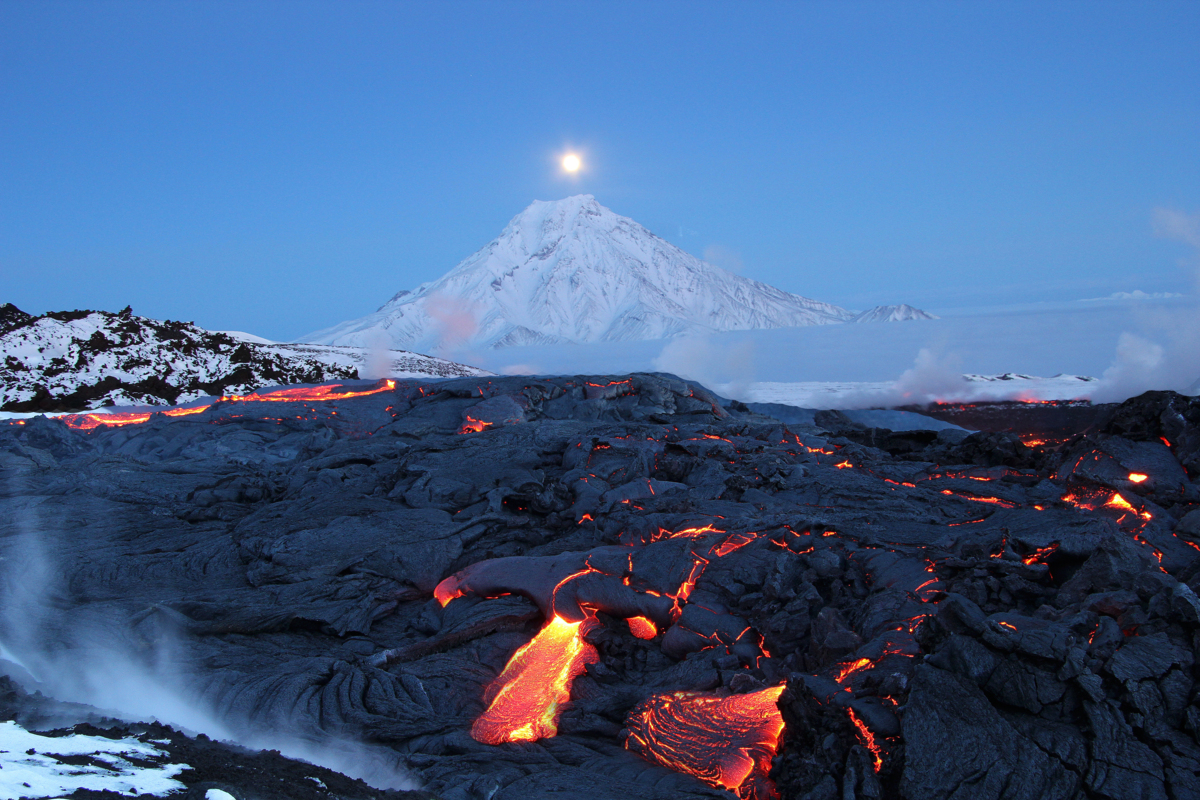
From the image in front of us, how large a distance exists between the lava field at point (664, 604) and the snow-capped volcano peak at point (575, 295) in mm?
82542

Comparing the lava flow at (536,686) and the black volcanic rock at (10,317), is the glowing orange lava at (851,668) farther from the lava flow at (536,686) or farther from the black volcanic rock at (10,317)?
the black volcanic rock at (10,317)

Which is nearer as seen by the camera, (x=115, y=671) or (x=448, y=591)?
(x=115, y=671)

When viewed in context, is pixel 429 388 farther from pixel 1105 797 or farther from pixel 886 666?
pixel 1105 797

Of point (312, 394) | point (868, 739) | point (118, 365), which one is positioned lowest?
point (868, 739)

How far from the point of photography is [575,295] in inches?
4596

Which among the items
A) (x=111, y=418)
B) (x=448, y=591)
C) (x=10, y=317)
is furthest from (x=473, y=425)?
(x=10, y=317)

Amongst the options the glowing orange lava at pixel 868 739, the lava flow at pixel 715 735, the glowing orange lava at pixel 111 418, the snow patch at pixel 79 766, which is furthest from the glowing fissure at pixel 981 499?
the glowing orange lava at pixel 111 418

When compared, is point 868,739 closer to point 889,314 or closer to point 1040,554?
point 1040,554

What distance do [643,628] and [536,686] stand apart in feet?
5.25

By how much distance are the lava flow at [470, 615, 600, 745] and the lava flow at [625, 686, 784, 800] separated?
1057 mm

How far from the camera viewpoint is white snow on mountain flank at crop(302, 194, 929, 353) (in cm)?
10988

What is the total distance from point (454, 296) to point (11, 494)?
111m

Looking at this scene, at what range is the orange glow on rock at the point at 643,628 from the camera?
895cm

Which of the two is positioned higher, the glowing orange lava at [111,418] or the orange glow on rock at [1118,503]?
the glowing orange lava at [111,418]
